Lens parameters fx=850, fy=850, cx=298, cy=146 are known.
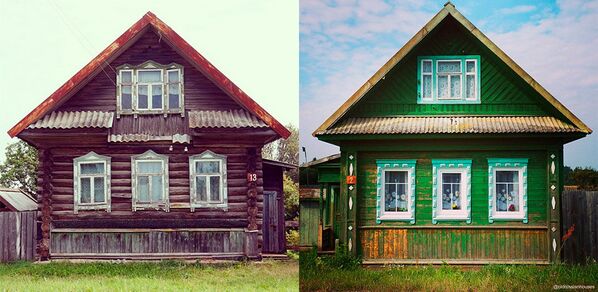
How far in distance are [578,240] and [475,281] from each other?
123cm

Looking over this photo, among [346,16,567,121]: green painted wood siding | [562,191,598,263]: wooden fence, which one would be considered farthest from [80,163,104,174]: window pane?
[562,191,598,263]: wooden fence

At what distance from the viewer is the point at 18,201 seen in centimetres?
1027

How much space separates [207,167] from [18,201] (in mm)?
2357

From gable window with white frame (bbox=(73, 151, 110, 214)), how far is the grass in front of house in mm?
2455

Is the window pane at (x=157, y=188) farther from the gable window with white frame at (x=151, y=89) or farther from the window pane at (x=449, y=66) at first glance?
the window pane at (x=449, y=66)

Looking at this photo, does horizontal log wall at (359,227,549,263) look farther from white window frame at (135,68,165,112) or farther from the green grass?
white window frame at (135,68,165,112)

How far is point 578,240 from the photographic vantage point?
9.42 m

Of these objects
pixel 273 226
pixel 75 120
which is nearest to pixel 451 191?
pixel 273 226

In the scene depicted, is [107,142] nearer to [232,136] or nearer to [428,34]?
[232,136]

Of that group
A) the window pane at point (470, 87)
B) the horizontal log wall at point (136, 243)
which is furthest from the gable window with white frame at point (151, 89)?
the window pane at point (470, 87)

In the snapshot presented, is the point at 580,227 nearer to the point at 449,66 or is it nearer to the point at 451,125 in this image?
the point at 451,125

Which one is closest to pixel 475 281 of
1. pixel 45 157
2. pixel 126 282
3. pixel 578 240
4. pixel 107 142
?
pixel 578 240

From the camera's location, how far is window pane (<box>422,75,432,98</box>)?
9602 mm

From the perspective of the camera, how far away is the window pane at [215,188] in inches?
394
